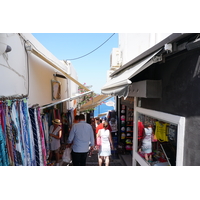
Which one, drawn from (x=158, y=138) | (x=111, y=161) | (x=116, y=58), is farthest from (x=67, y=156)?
(x=116, y=58)

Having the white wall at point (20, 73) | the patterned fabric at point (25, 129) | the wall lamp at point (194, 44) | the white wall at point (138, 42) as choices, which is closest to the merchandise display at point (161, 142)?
the wall lamp at point (194, 44)

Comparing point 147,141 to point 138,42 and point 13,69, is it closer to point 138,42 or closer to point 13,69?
point 138,42

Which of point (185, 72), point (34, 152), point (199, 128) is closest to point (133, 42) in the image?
point (185, 72)

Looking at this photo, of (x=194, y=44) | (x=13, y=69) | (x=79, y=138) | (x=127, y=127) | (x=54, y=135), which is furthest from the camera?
(x=127, y=127)

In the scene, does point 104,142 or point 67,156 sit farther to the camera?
point 104,142

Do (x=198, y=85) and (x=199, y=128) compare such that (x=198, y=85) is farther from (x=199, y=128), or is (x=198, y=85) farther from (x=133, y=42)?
(x=133, y=42)

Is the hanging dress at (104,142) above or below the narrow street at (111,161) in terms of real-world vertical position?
above

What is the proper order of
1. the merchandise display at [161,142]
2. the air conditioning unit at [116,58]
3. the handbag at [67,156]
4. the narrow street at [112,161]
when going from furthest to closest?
1. the air conditioning unit at [116,58]
2. the narrow street at [112,161]
3. the handbag at [67,156]
4. the merchandise display at [161,142]

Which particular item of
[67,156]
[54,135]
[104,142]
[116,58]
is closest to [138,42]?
[116,58]

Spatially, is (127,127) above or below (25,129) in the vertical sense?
below

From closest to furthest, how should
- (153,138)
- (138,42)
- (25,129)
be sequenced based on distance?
(25,129) → (153,138) → (138,42)

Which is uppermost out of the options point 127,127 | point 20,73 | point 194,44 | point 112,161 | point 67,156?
point 194,44

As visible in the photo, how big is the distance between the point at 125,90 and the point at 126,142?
556 cm

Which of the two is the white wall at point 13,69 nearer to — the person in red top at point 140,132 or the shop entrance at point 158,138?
the shop entrance at point 158,138
